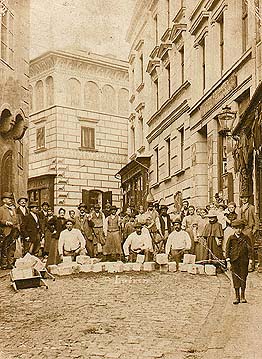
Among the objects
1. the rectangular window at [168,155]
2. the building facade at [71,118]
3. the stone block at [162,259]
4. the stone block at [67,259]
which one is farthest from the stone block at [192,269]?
the rectangular window at [168,155]

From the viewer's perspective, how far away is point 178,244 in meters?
9.29

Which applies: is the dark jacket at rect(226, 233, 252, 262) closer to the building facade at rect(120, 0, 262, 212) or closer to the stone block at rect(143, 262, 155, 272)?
the building facade at rect(120, 0, 262, 212)

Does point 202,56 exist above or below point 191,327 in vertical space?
above

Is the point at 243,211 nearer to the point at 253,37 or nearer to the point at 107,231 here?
the point at 253,37

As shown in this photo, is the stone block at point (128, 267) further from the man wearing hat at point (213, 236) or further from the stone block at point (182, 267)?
the man wearing hat at point (213, 236)

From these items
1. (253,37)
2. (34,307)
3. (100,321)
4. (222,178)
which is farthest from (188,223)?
(100,321)

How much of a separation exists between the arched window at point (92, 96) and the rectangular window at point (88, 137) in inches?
12.5

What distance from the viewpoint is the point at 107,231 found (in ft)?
37.2

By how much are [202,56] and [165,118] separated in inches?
129

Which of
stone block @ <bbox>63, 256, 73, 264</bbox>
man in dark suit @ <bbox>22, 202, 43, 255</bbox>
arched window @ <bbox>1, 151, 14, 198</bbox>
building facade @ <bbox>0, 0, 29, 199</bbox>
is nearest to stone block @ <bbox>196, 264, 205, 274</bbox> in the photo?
stone block @ <bbox>63, 256, 73, 264</bbox>

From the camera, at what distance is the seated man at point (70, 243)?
9.38 meters

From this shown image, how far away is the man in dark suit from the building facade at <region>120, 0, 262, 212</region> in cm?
150

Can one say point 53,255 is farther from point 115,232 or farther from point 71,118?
point 71,118

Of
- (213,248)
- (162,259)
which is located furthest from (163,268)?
(213,248)
